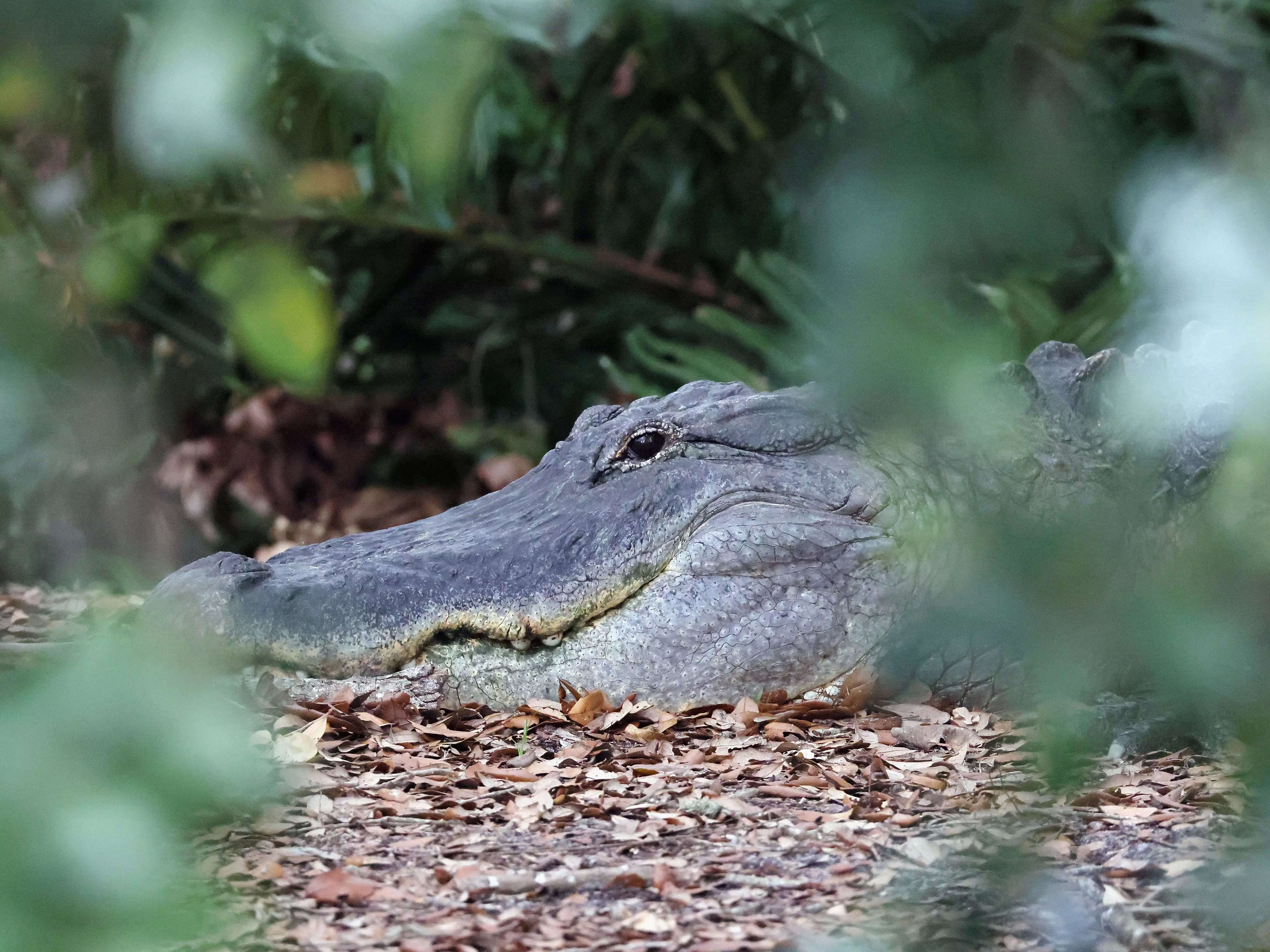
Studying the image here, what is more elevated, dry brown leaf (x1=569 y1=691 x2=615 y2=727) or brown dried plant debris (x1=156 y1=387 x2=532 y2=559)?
brown dried plant debris (x1=156 y1=387 x2=532 y2=559)

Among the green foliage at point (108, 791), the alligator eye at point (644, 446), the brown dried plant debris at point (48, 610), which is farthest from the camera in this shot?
the brown dried plant debris at point (48, 610)

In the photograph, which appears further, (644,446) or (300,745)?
(644,446)

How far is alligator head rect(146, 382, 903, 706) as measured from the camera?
3.53m

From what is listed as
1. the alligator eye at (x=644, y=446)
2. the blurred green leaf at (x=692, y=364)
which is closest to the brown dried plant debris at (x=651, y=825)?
the alligator eye at (x=644, y=446)

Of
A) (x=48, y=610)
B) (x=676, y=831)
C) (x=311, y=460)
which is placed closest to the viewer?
(x=676, y=831)

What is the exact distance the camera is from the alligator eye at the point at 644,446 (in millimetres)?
3975

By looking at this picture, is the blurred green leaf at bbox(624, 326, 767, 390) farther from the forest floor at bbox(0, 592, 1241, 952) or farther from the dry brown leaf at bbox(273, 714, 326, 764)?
the dry brown leaf at bbox(273, 714, 326, 764)

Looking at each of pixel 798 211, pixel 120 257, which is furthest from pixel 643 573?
pixel 120 257

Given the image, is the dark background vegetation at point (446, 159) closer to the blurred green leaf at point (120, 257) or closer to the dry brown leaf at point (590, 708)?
the blurred green leaf at point (120, 257)

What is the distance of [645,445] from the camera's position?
3994mm

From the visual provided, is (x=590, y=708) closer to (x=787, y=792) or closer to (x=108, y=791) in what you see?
(x=787, y=792)

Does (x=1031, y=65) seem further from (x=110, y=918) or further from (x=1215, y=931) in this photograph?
(x=1215, y=931)

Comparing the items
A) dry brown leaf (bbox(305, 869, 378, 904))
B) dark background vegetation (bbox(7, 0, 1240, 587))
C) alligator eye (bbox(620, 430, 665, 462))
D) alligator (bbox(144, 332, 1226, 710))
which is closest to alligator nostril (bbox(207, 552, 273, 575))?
alligator (bbox(144, 332, 1226, 710))

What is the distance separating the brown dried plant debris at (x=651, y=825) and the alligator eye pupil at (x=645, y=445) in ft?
2.48
